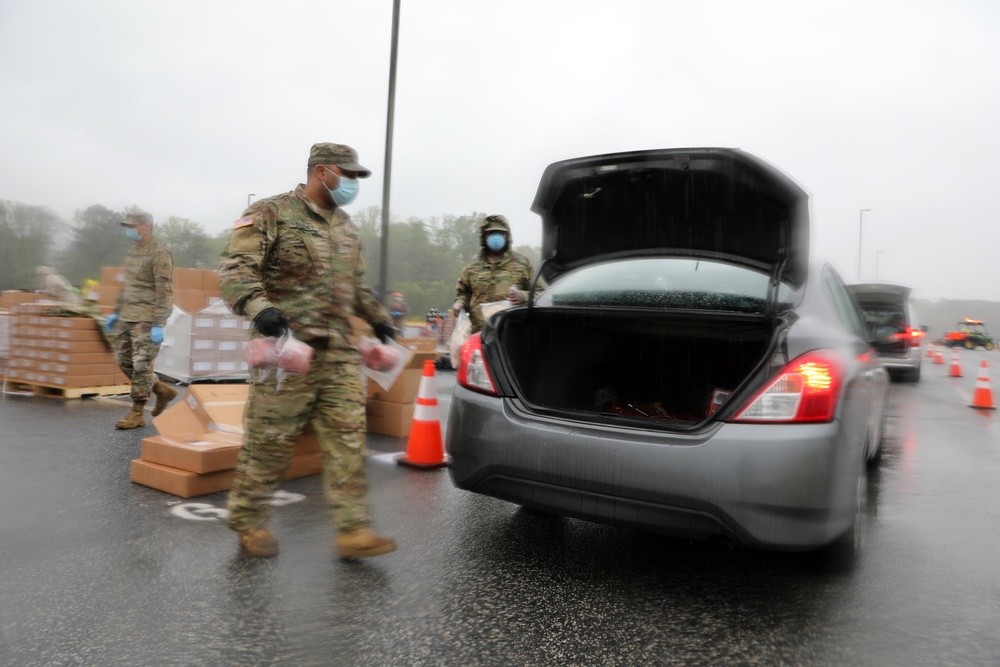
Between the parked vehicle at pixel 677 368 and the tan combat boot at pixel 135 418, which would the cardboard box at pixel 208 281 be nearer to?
the tan combat boot at pixel 135 418

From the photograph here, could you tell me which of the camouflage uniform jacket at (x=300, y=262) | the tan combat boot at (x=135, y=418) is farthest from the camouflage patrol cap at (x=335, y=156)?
the tan combat boot at (x=135, y=418)

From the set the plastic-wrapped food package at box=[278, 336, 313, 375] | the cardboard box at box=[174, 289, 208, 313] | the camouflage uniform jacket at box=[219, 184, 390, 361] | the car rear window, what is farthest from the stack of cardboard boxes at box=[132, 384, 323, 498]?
the cardboard box at box=[174, 289, 208, 313]

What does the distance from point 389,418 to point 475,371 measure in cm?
319

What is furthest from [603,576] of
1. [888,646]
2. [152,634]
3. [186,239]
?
[186,239]

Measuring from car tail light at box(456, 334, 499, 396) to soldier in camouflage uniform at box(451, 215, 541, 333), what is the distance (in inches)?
115

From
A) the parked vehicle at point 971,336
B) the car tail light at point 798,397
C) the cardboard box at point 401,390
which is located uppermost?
the parked vehicle at point 971,336

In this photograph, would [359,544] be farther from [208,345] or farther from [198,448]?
[208,345]

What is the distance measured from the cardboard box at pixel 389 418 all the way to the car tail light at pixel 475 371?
2.97m

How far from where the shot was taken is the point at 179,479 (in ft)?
13.9

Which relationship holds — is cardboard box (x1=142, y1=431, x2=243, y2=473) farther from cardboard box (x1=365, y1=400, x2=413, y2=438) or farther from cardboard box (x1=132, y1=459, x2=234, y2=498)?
cardboard box (x1=365, y1=400, x2=413, y2=438)

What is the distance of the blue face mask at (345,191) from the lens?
Answer: 3391mm

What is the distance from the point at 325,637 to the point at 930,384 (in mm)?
15809

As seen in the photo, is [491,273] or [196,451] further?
[491,273]

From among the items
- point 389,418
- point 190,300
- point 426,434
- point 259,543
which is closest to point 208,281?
point 190,300
